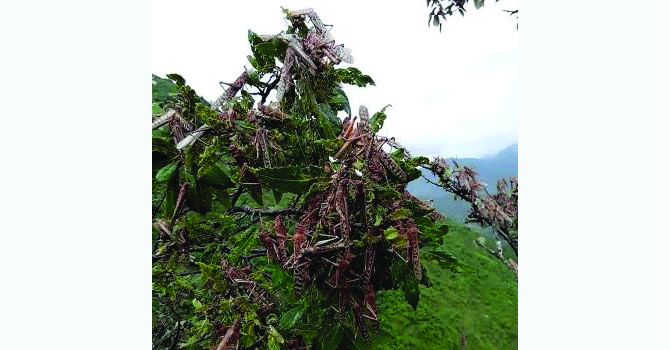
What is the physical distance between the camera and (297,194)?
773mm

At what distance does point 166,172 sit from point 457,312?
11.6ft

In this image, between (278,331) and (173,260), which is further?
(173,260)

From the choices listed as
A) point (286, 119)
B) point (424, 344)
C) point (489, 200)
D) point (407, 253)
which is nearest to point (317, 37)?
point (286, 119)

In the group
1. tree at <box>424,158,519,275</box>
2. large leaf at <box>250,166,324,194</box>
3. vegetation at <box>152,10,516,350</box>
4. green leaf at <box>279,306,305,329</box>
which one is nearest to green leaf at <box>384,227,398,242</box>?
vegetation at <box>152,10,516,350</box>

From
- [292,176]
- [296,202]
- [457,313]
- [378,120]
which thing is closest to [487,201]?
[296,202]

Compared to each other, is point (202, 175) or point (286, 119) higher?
point (286, 119)

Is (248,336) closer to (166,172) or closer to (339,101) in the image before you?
(166,172)

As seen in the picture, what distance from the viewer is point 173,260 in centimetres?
94

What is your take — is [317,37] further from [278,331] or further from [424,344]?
[424,344]

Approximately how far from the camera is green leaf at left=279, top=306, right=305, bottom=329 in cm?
76

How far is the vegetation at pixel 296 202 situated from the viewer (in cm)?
63

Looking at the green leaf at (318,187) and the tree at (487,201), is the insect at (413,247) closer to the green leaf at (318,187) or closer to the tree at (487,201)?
the green leaf at (318,187)

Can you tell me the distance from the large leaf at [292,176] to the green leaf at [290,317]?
20 cm

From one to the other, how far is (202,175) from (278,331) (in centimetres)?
27
